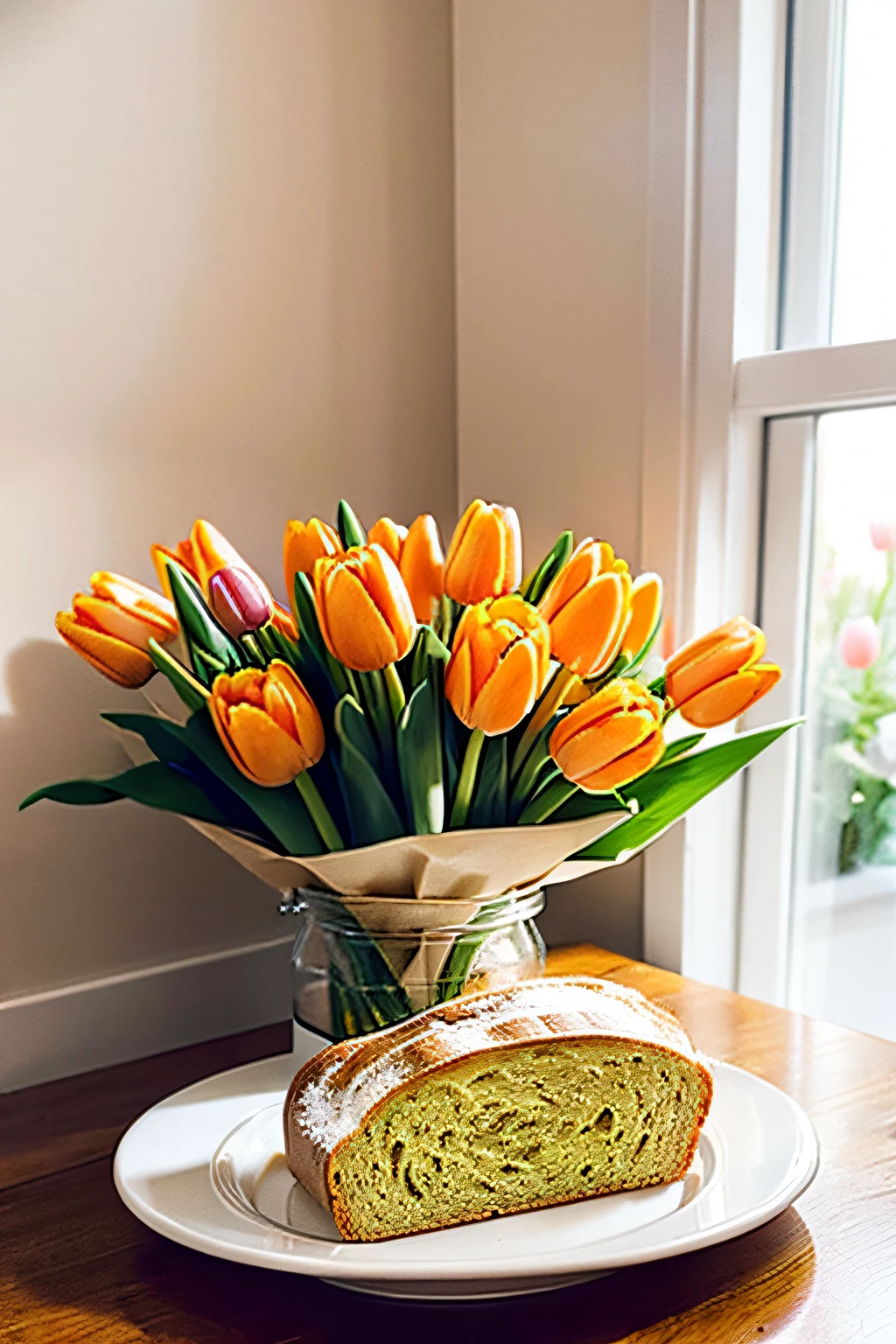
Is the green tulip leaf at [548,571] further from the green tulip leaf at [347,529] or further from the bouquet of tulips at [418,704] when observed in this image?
the green tulip leaf at [347,529]

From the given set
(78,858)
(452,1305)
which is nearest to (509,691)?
(452,1305)

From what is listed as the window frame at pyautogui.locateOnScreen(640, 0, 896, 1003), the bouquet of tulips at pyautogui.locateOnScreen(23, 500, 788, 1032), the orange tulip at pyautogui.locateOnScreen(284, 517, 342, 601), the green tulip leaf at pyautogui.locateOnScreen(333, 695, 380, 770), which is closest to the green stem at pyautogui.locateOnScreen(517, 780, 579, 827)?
the bouquet of tulips at pyautogui.locateOnScreen(23, 500, 788, 1032)

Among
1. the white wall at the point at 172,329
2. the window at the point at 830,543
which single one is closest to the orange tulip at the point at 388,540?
the white wall at the point at 172,329

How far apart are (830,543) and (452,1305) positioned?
71 cm

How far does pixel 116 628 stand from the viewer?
79cm

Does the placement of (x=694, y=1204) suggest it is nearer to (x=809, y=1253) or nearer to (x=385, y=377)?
(x=809, y=1253)

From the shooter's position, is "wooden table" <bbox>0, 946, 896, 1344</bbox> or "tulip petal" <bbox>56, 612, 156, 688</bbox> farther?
"tulip petal" <bbox>56, 612, 156, 688</bbox>

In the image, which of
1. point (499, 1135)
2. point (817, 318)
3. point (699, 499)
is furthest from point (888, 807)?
point (499, 1135)

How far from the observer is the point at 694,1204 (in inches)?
26.2

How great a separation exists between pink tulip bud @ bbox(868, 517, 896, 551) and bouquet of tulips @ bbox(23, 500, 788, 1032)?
0.30m

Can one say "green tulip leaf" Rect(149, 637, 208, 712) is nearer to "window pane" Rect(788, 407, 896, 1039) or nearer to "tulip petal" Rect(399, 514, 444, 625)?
"tulip petal" Rect(399, 514, 444, 625)

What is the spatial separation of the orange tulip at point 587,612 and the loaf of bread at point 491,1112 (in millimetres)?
200

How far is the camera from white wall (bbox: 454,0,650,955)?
1089 mm

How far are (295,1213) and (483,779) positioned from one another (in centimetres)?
27
